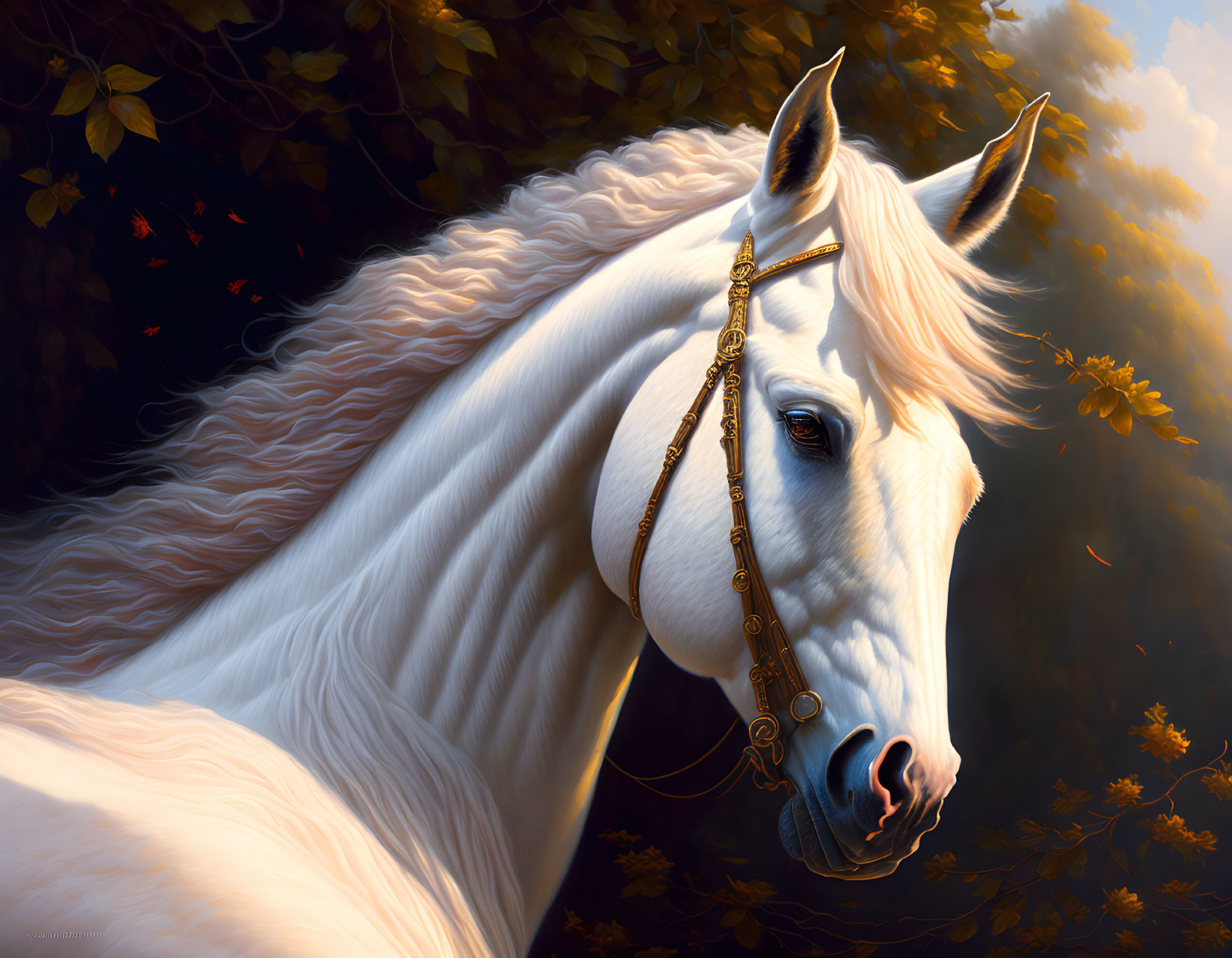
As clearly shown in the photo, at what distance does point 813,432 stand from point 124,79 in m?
0.95

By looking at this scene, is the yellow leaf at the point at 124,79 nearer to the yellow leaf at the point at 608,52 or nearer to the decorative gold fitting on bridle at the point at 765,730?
the yellow leaf at the point at 608,52

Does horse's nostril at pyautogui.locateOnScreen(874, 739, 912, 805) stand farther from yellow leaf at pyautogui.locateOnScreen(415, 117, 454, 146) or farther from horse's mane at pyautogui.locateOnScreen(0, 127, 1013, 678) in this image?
yellow leaf at pyautogui.locateOnScreen(415, 117, 454, 146)

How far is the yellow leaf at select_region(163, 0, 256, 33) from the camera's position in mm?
879

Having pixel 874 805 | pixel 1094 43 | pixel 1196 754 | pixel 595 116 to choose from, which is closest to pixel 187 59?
pixel 595 116

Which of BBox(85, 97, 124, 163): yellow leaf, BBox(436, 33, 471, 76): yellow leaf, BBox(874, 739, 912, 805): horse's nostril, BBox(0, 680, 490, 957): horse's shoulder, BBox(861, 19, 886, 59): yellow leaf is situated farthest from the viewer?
BBox(861, 19, 886, 59): yellow leaf

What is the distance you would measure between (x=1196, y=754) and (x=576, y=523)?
1.18 meters

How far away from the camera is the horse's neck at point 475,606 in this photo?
64 cm

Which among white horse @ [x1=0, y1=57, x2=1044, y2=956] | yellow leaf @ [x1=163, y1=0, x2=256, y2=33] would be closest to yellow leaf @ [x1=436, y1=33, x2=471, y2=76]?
yellow leaf @ [x1=163, y1=0, x2=256, y2=33]

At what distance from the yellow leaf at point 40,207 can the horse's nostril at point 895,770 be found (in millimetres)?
1149

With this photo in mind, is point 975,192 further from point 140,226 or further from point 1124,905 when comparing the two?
point 1124,905

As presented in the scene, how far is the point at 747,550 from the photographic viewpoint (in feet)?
1.94

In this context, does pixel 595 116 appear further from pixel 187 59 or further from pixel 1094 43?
pixel 1094 43

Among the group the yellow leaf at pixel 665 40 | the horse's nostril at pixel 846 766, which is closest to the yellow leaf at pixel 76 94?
the yellow leaf at pixel 665 40

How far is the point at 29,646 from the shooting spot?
2.40 ft
